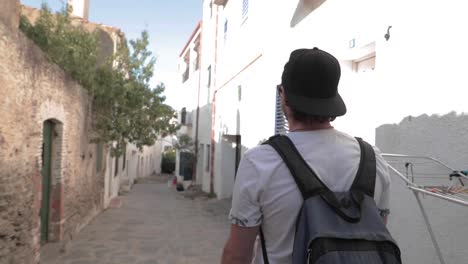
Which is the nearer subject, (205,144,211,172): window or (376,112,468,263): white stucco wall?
(376,112,468,263): white stucco wall

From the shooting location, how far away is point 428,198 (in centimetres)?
351

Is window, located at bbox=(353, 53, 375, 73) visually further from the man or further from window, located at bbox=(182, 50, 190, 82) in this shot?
window, located at bbox=(182, 50, 190, 82)

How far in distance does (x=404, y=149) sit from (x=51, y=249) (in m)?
5.89

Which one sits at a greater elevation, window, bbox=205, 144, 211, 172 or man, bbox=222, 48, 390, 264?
man, bbox=222, 48, 390, 264

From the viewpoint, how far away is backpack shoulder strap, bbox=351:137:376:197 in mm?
1532

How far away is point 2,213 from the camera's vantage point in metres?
4.41

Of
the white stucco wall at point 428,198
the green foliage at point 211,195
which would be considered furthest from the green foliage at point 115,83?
the white stucco wall at point 428,198

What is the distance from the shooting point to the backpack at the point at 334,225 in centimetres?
137

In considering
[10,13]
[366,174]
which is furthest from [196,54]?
[366,174]

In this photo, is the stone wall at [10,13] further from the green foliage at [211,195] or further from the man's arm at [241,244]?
the green foliage at [211,195]

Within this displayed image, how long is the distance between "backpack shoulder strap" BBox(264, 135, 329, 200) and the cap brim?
169 mm

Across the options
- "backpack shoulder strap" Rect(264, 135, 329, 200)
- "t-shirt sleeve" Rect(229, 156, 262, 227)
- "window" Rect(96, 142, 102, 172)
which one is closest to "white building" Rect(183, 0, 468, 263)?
"backpack shoulder strap" Rect(264, 135, 329, 200)

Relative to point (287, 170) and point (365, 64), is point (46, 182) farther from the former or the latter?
point (287, 170)

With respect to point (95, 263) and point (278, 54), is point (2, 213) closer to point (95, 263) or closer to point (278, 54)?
point (95, 263)
